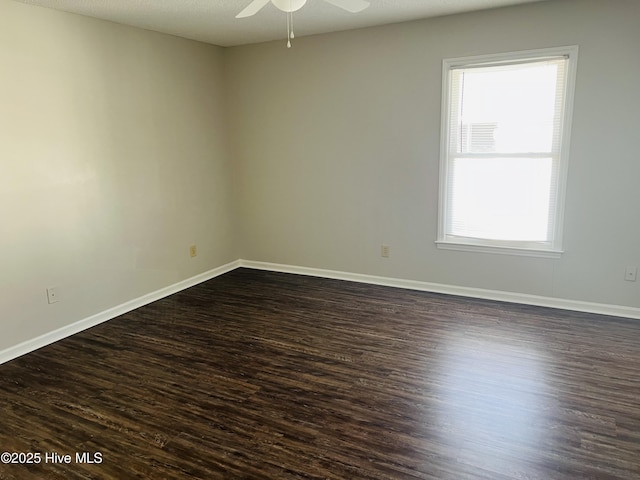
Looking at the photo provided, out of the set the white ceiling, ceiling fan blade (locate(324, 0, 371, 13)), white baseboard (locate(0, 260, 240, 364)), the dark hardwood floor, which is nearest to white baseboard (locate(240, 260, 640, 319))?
the dark hardwood floor

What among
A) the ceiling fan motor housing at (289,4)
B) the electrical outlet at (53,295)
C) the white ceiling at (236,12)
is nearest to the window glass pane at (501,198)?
the white ceiling at (236,12)

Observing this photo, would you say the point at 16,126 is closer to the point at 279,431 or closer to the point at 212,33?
the point at 212,33

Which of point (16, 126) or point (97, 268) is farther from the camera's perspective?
Answer: point (97, 268)

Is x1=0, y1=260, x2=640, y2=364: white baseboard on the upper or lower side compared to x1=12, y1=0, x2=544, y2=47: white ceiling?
lower

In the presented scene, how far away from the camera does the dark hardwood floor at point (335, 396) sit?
6.72 feet

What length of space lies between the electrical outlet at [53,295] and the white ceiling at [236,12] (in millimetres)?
1937

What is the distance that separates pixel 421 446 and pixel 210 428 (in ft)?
3.37

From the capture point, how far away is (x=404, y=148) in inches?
164

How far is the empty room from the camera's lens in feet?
7.43

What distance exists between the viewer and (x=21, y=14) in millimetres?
3010

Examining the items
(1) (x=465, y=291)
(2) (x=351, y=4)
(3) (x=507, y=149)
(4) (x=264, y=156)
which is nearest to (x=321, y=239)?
(4) (x=264, y=156)

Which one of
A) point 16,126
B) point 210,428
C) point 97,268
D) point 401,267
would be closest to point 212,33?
point 16,126

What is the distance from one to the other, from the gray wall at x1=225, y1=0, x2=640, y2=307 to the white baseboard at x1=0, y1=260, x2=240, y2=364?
670mm

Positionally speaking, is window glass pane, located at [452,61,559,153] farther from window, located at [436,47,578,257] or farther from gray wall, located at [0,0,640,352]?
gray wall, located at [0,0,640,352]
